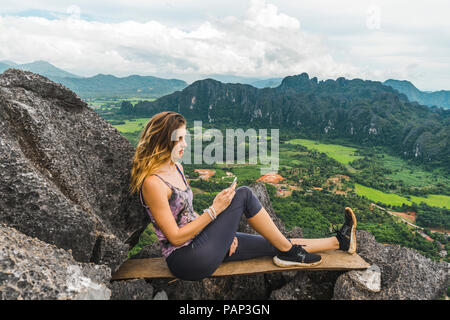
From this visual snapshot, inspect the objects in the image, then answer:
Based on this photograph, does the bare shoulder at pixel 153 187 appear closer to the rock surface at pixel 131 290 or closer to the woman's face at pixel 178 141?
the woman's face at pixel 178 141

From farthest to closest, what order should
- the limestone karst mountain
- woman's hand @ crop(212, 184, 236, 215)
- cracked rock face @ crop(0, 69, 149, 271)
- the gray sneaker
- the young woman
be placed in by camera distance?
the gray sneaker < woman's hand @ crop(212, 184, 236, 215) < the young woman < cracked rock face @ crop(0, 69, 149, 271) < the limestone karst mountain

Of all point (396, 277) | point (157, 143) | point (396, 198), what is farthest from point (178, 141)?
point (396, 198)

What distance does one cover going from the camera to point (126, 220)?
3.60 metres

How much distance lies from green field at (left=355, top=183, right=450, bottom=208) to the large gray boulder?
44.1m

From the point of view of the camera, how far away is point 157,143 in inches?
112

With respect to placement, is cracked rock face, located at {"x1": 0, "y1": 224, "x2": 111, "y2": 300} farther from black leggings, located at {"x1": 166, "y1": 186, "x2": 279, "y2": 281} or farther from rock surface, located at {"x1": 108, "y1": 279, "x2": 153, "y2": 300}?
black leggings, located at {"x1": 166, "y1": 186, "x2": 279, "y2": 281}

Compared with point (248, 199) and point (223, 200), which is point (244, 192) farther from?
point (223, 200)

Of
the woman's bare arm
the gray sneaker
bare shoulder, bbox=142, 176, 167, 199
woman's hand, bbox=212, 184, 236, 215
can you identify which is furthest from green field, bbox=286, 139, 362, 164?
bare shoulder, bbox=142, 176, 167, 199

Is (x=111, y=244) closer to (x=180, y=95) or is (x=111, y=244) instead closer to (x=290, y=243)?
(x=290, y=243)

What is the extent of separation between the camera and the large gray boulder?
304 centimetres

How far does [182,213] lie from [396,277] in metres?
2.68

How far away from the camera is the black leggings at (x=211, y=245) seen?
2.77 meters

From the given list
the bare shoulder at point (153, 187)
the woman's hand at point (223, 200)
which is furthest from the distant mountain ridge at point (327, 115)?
the bare shoulder at point (153, 187)

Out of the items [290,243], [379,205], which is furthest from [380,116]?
A: [290,243]
